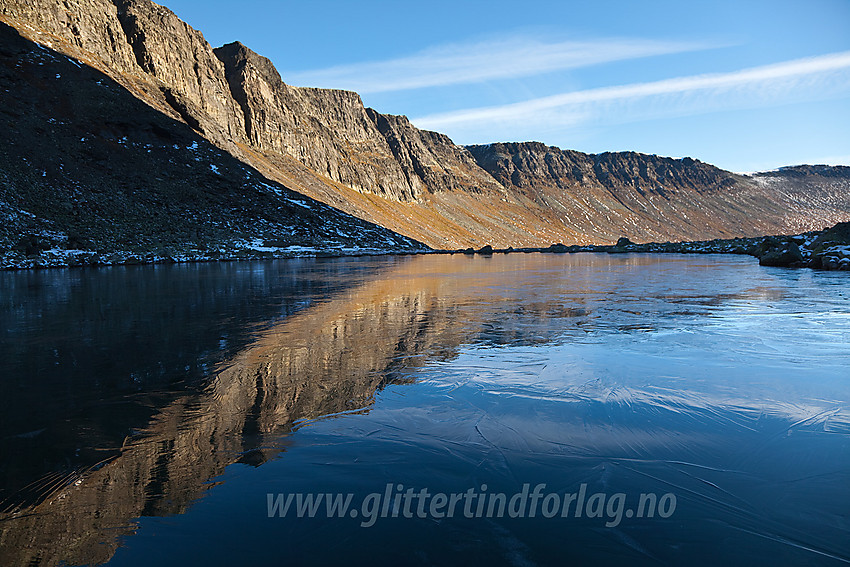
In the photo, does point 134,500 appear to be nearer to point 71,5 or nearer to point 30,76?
point 30,76

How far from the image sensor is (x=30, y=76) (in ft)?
215

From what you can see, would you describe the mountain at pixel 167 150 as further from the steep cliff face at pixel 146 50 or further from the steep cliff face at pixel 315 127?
the steep cliff face at pixel 315 127

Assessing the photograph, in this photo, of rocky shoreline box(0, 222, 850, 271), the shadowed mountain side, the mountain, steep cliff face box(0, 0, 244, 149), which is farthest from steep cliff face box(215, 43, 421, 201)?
rocky shoreline box(0, 222, 850, 271)

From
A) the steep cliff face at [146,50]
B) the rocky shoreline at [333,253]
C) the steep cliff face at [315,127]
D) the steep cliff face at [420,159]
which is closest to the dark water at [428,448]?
the rocky shoreline at [333,253]

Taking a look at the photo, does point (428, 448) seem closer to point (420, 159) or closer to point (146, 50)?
point (146, 50)

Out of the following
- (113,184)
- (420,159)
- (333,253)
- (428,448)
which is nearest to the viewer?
(428,448)

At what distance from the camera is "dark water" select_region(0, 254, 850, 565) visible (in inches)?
132

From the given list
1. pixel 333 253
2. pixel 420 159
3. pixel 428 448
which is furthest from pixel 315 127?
pixel 428 448

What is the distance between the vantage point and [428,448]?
479 centimetres

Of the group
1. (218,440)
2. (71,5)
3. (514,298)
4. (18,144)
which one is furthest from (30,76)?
(218,440)

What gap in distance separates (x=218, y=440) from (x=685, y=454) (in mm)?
4440

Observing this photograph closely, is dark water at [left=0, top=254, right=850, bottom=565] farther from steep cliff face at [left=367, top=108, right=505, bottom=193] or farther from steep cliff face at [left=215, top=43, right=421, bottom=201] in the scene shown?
steep cliff face at [left=367, top=108, right=505, bottom=193]

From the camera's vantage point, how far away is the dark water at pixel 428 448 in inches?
132

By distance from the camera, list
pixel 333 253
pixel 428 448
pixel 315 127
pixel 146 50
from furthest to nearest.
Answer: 1. pixel 315 127
2. pixel 146 50
3. pixel 333 253
4. pixel 428 448
